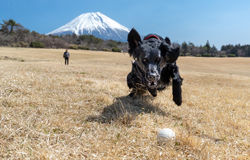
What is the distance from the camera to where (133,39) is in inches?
158

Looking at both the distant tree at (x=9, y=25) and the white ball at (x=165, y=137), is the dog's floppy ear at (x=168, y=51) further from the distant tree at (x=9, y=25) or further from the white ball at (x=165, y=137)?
the distant tree at (x=9, y=25)

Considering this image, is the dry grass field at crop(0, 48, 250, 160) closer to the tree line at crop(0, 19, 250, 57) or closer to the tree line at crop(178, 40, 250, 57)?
the tree line at crop(0, 19, 250, 57)

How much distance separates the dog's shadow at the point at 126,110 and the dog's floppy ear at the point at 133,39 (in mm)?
1507

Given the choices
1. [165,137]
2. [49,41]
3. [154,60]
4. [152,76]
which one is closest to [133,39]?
[154,60]

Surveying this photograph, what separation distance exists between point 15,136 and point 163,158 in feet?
7.49

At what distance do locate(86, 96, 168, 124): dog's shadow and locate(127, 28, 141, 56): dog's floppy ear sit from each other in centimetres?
151

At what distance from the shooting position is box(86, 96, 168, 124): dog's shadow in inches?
134

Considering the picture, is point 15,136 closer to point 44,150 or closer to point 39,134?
point 39,134

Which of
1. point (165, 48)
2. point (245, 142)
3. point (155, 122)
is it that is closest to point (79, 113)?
point (155, 122)

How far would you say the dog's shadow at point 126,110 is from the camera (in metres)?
3.41

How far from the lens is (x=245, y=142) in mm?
3020

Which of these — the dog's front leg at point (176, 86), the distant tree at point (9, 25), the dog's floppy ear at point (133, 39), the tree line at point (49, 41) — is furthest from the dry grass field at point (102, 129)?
A: the distant tree at point (9, 25)

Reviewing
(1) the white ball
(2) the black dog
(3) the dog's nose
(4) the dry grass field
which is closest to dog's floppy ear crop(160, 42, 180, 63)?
(2) the black dog

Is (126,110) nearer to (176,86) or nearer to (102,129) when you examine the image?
(102,129)
